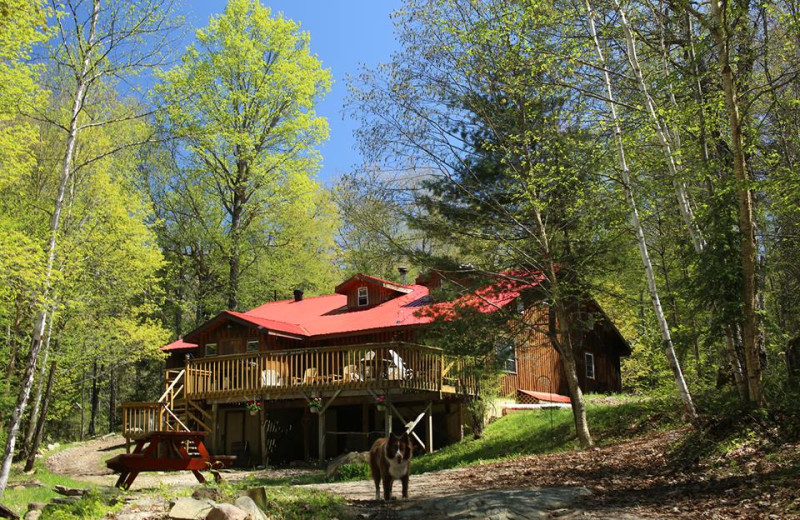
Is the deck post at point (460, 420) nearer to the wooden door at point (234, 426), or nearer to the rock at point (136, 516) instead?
the wooden door at point (234, 426)

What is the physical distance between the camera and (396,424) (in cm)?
2041

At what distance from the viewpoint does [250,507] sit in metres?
6.16

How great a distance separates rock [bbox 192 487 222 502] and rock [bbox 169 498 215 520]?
0.35 metres

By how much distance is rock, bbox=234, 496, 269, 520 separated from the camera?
6.04 metres

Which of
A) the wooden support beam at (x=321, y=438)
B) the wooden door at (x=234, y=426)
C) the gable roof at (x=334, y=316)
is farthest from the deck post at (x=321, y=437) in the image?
the wooden door at (x=234, y=426)

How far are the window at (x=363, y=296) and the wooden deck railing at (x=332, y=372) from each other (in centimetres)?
513

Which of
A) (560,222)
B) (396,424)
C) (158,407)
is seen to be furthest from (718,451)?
(158,407)

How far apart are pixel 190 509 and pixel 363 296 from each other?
65.2 ft

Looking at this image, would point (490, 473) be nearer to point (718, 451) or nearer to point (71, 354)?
point (718, 451)

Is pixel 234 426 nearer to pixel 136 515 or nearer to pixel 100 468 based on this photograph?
pixel 100 468

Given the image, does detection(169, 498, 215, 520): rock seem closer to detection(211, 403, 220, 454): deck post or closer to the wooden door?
detection(211, 403, 220, 454): deck post

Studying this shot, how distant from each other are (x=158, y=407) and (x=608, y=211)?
14.8 m

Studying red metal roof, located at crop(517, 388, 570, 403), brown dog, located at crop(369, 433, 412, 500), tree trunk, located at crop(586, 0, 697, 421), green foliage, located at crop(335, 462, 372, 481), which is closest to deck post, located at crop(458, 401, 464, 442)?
red metal roof, located at crop(517, 388, 570, 403)

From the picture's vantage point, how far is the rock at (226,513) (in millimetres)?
5754
